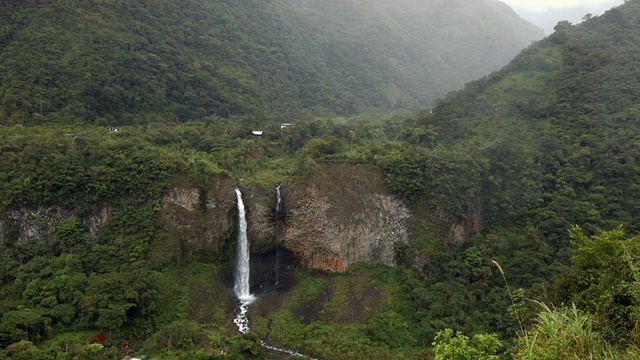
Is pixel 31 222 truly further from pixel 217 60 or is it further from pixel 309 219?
pixel 217 60

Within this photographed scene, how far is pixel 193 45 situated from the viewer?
4538 cm

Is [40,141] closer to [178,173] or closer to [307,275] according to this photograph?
[178,173]

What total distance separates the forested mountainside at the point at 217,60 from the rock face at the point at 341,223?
16.9 meters

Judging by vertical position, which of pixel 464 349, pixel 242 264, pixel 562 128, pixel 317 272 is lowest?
pixel 317 272

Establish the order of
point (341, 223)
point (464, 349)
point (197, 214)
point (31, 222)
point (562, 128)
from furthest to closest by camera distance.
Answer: point (562, 128) → point (341, 223) → point (197, 214) → point (31, 222) → point (464, 349)

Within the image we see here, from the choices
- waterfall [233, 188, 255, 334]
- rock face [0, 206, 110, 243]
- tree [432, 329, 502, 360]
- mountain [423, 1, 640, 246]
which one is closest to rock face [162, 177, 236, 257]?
waterfall [233, 188, 255, 334]

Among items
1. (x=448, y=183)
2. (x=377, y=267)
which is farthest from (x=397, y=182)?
(x=377, y=267)

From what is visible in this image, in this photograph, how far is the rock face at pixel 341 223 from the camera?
23.2m

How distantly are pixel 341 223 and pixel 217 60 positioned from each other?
96.1 ft

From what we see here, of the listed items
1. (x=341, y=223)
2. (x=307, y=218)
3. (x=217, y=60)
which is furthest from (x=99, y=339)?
(x=217, y=60)

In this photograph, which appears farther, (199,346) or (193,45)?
(193,45)

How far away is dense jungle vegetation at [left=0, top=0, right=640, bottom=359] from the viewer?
1884 centimetres

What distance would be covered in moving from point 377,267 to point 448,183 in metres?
5.80

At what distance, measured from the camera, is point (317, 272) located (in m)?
23.4
